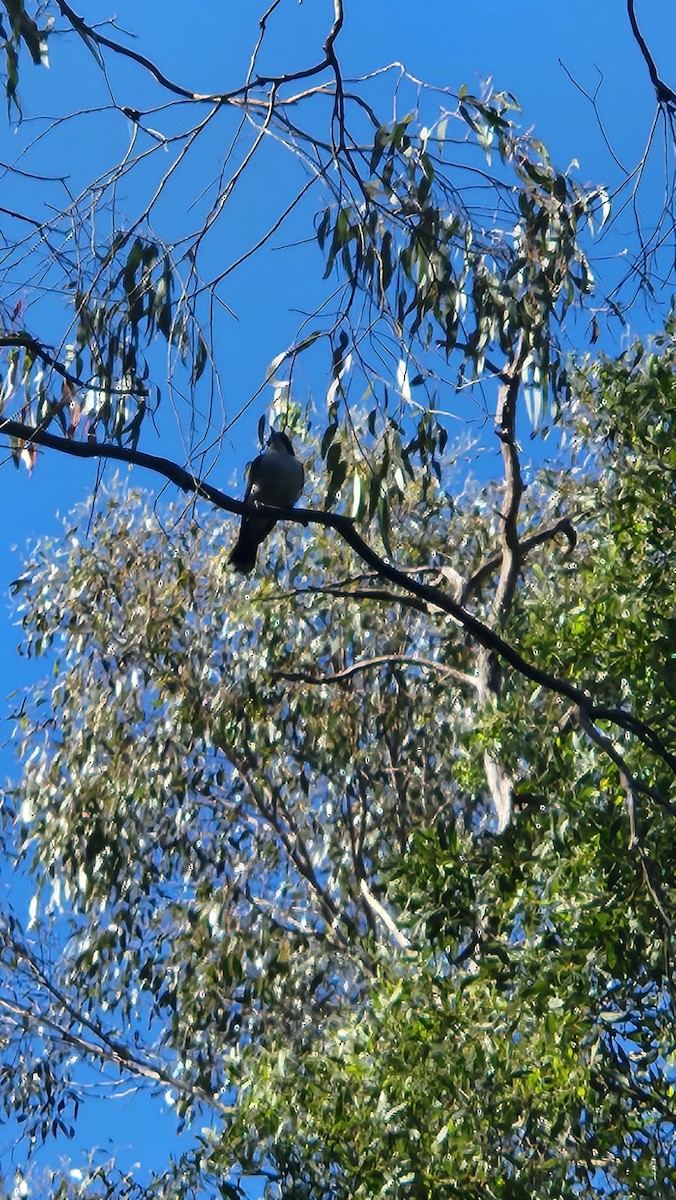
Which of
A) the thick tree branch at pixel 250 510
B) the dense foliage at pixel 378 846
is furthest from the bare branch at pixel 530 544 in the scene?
the thick tree branch at pixel 250 510

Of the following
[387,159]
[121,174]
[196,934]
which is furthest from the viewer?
[196,934]

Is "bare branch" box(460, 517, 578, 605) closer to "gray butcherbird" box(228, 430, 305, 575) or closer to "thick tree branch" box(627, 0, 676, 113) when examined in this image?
"gray butcherbird" box(228, 430, 305, 575)

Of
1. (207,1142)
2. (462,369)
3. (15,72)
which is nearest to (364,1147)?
(207,1142)

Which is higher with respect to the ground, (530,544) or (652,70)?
(530,544)

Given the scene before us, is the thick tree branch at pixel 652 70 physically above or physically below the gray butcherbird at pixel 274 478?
below

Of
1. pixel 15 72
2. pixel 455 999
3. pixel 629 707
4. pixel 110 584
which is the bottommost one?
pixel 455 999

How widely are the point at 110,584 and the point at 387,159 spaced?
5613 mm

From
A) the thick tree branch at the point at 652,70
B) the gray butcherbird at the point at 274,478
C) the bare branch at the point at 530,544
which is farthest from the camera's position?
the bare branch at the point at 530,544

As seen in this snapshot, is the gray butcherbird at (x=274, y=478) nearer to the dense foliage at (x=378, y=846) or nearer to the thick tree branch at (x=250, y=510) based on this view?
the dense foliage at (x=378, y=846)

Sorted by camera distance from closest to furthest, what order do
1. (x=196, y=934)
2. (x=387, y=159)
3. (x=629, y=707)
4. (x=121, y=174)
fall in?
(x=121, y=174) → (x=387, y=159) → (x=629, y=707) → (x=196, y=934)

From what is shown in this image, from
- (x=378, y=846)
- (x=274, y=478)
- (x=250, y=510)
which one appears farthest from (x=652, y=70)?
(x=378, y=846)

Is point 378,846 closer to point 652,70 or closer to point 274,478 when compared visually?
point 274,478

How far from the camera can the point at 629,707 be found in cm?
493

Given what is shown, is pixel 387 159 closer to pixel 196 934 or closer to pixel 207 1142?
pixel 207 1142
